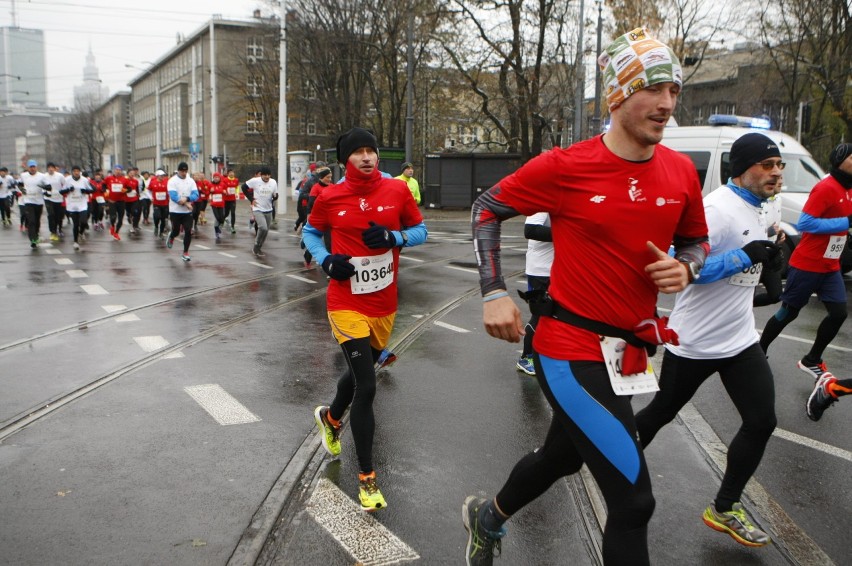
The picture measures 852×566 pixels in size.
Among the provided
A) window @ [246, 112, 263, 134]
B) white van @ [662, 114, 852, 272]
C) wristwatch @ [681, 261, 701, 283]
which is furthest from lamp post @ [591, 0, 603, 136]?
window @ [246, 112, 263, 134]

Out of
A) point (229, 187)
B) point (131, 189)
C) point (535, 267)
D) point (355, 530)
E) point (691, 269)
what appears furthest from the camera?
point (229, 187)

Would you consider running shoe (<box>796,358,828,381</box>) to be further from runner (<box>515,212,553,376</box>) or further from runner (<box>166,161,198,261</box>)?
runner (<box>166,161,198,261</box>)

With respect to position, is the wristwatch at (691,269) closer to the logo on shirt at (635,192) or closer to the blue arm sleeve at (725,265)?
the logo on shirt at (635,192)

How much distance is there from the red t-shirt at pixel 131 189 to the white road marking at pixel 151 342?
16613 millimetres

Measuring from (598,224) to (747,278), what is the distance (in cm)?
161

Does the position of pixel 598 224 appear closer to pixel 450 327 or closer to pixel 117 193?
pixel 450 327

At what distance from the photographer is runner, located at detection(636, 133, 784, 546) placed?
3.69 meters

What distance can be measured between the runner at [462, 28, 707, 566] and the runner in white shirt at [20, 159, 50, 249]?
1763 cm

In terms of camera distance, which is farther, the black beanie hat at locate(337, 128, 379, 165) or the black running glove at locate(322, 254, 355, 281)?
the black beanie hat at locate(337, 128, 379, 165)

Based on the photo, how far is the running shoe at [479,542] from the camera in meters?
3.25

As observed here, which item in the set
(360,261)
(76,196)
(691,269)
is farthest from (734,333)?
(76,196)

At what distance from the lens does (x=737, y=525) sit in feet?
12.1

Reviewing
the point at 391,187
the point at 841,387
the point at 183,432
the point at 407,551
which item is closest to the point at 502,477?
the point at 407,551

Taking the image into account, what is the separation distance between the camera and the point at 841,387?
526 centimetres
